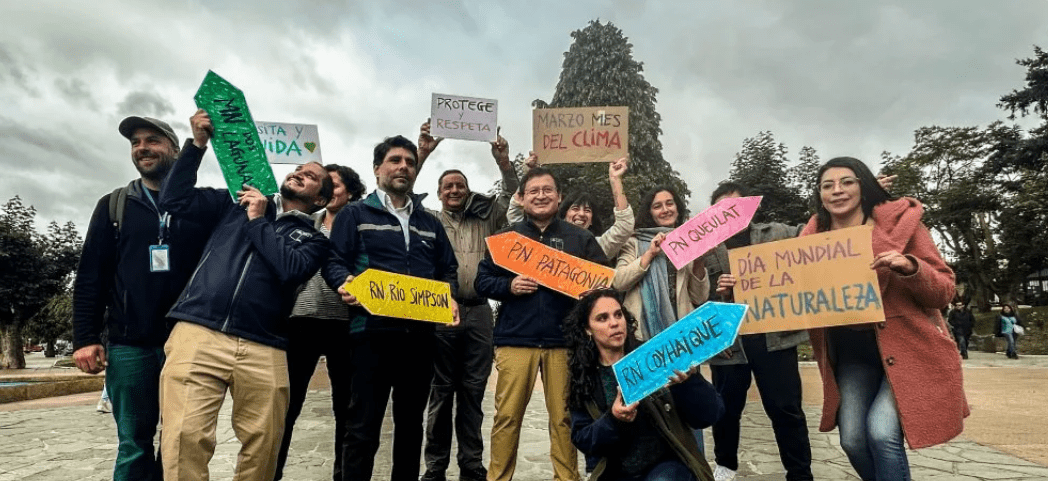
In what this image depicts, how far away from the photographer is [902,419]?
7.80 ft

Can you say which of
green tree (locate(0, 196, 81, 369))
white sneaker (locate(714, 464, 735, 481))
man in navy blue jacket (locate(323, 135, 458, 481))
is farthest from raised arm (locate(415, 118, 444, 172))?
green tree (locate(0, 196, 81, 369))

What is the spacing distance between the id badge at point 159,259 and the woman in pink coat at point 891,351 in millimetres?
3036

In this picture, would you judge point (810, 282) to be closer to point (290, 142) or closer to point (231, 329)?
point (231, 329)

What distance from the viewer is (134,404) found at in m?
2.69

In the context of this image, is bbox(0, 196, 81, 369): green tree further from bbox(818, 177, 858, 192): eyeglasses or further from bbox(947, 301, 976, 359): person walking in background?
bbox(947, 301, 976, 359): person walking in background

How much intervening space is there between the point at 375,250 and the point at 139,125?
1268 millimetres

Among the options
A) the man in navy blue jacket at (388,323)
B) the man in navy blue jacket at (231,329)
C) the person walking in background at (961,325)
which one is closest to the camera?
the man in navy blue jacket at (231,329)

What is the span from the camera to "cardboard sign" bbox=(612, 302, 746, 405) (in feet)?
6.98

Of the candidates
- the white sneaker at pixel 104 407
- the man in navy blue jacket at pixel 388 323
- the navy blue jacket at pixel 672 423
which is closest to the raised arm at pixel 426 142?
the man in navy blue jacket at pixel 388 323

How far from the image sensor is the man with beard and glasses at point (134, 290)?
2.69m

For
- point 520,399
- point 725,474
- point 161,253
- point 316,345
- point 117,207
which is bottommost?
point 725,474

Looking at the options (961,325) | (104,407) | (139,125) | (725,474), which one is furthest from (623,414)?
(961,325)

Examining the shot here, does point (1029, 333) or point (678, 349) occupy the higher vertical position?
point (678, 349)

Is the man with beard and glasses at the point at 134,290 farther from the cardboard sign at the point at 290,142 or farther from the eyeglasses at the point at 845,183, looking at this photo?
the eyeglasses at the point at 845,183
